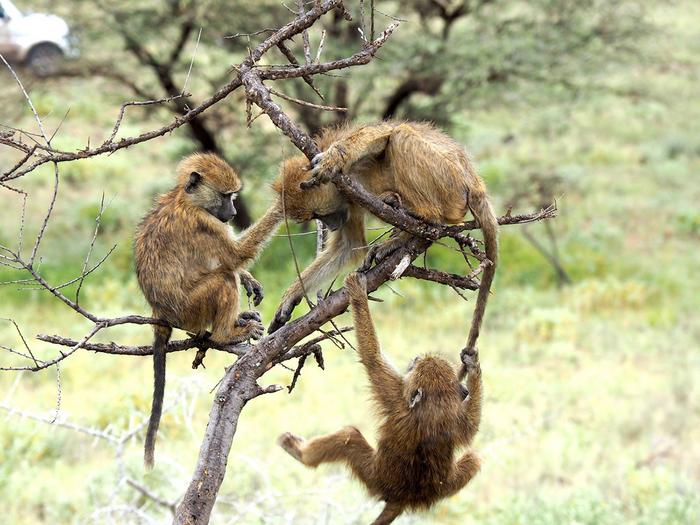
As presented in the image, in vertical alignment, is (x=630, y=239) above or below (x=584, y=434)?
below

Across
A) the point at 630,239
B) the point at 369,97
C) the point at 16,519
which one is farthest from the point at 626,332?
the point at 16,519

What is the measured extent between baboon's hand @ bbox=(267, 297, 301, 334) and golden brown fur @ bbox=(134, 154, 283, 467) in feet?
0.54

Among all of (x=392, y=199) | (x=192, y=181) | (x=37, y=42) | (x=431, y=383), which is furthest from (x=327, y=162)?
(x=37, y=42)

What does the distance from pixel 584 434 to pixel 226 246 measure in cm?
697

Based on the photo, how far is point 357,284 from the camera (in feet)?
13.1

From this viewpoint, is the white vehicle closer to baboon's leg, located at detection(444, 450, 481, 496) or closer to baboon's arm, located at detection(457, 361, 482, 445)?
baboon's arm, located at detection(457, 361, 482, 445)

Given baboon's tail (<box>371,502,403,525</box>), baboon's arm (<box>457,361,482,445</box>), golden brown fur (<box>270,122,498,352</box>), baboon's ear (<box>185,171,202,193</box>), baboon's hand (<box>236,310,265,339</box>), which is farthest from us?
baboon's ear (<box>185,171,202,193</box>)

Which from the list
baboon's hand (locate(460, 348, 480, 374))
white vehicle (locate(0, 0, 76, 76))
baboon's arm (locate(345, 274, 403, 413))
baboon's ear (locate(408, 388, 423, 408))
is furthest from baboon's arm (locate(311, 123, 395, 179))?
white vehicle (locate(0, 0, 76, 76))

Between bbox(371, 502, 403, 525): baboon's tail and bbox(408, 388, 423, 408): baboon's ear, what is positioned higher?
bbox(408, 388, 423, 408): baboon's ear

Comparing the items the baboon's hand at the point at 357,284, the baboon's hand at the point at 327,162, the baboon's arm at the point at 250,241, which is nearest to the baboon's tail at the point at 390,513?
the baboon's hand at the point at 357,284

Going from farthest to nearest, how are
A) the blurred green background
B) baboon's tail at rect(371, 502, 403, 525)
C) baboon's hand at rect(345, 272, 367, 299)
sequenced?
the blurred green background < baboon's tail at rect(371, 502, 403, 525) < baboon's hand at rect(345, 272, 367, 299)

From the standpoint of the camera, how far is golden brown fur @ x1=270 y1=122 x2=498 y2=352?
4582 millimetres

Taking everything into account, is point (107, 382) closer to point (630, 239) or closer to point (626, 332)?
point (626, 332)

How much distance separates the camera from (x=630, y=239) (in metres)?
18.2
